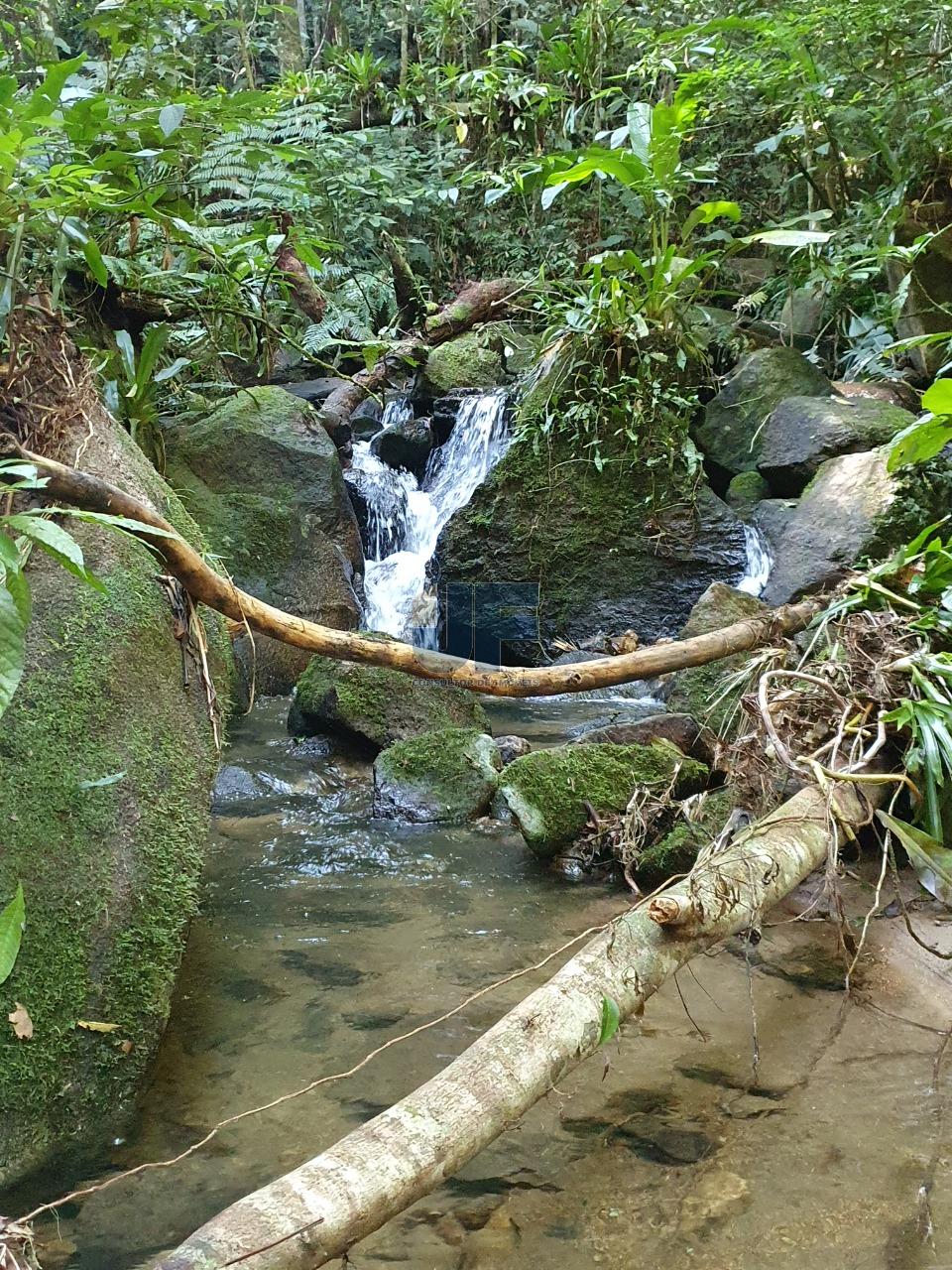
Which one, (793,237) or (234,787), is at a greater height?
(793,237)

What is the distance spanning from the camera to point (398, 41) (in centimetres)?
1439

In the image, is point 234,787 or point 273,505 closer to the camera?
point 234,787

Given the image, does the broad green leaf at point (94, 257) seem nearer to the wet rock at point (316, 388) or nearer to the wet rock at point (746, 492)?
the wet rock at point (746, 492)

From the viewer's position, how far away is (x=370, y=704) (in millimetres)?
4812

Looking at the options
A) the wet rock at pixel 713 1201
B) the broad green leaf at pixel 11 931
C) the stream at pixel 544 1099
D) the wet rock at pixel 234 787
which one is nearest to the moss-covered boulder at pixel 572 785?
the stream at pixel 544 1099

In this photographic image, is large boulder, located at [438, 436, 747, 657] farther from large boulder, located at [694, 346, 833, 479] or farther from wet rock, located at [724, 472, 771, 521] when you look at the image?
large boulder, located at [694, 346, 833, 479]

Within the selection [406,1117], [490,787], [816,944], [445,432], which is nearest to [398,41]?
[445,432]

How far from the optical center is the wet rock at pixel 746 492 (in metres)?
A: 6.93

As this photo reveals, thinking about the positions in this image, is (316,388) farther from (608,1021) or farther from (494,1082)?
(494,1082)

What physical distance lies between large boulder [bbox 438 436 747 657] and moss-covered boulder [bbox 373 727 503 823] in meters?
2.57

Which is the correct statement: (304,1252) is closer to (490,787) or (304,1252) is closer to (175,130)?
(490,787)

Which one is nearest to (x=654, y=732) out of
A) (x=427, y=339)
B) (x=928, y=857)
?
(x=928, y=857)

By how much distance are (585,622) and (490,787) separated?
2.80m

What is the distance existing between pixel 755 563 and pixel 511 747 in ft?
8.77
